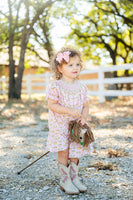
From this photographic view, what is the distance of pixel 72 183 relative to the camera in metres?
2.35

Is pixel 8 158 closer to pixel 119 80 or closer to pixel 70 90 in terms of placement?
pixel 70 90

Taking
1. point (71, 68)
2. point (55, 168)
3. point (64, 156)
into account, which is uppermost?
point (71, 68)

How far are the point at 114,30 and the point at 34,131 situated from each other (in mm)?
10892

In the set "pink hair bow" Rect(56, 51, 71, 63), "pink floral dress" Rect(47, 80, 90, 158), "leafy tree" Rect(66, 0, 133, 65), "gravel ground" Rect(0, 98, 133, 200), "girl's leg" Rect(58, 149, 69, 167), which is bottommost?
"gravel ground" Rect(0, 98, 133, 200)

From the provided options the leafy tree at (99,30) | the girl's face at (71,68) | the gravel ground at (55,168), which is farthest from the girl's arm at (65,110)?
Result: the leafy tree at (99,30)

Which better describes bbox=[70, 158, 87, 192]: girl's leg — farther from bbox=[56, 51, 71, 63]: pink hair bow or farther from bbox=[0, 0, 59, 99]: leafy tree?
bbox=[0, 0, 59, 99]: leafy tree

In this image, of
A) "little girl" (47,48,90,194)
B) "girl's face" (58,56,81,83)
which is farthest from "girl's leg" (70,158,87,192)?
"girl's face" (58,56,81,83)

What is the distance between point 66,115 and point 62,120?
6 cm

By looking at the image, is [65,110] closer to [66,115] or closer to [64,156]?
[66,115]

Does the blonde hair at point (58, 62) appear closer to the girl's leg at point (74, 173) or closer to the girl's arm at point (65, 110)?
the girl's arm at point (65, 110)

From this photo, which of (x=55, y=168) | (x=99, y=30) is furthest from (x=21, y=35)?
(x=55, y=168)

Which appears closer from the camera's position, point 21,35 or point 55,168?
point 55,168

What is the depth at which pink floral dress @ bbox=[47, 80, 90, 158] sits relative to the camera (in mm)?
2338

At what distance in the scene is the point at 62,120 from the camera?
93.7 inches
